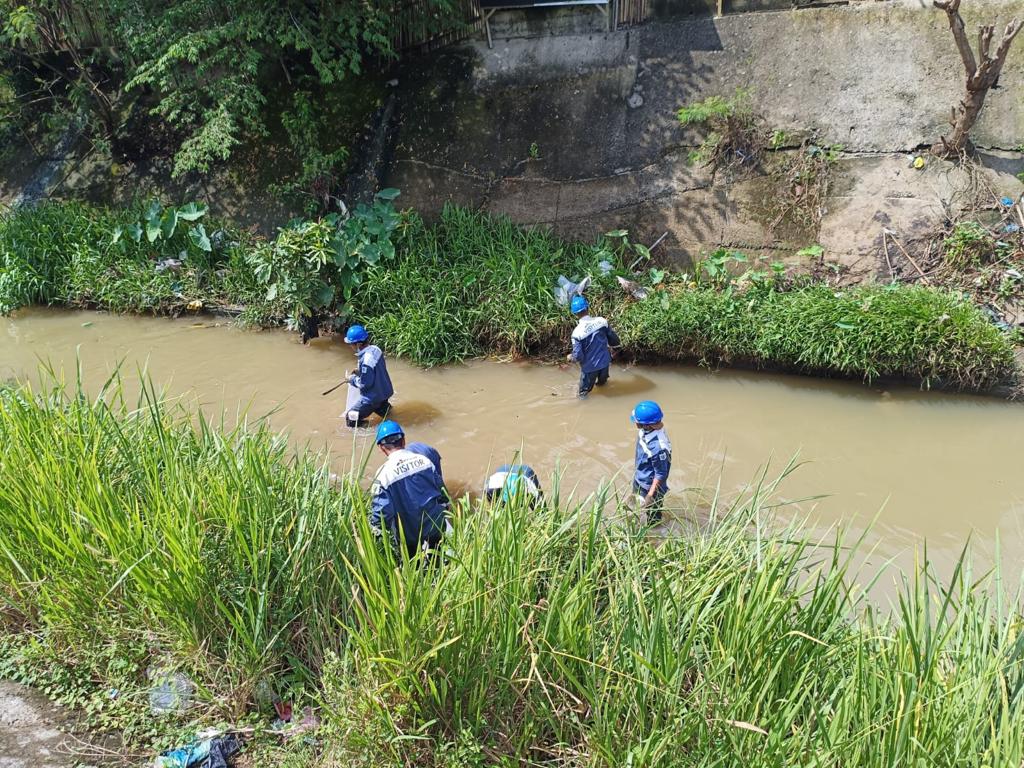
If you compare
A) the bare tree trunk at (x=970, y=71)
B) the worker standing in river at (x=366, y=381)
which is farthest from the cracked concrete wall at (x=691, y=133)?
the worker standing in river at (x=366, y=381)

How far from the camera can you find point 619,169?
9.82 meters

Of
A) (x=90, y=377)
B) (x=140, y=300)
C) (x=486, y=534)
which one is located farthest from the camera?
(x=140, y=300)

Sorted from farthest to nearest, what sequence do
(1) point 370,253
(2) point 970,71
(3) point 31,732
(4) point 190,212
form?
(4) point 190,212 → (1) point 370,253 → (2) point 970,71 → (3) point 31,732

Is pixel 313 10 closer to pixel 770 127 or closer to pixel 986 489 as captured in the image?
pixel 770 127

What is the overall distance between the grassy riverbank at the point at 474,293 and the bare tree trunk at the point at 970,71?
81.5 inches

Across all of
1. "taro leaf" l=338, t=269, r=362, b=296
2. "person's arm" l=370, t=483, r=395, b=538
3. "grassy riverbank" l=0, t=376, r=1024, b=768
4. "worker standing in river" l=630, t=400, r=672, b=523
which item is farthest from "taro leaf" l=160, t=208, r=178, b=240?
"worker standing in river" l=630, t=400, r=672, b=523

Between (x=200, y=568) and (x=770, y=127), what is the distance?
8675 millimetres

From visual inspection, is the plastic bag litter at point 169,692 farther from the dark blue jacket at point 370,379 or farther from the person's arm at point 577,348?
the person's arm at point 577,348

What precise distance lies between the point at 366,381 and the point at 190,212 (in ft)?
16.3

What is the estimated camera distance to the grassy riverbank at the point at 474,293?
745 cm

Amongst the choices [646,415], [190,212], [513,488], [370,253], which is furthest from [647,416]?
[190,212]

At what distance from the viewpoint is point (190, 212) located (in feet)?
33.5

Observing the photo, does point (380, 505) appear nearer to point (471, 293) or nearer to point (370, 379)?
point (370, 379)

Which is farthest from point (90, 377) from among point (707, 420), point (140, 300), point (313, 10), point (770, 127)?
point (770, 127)
